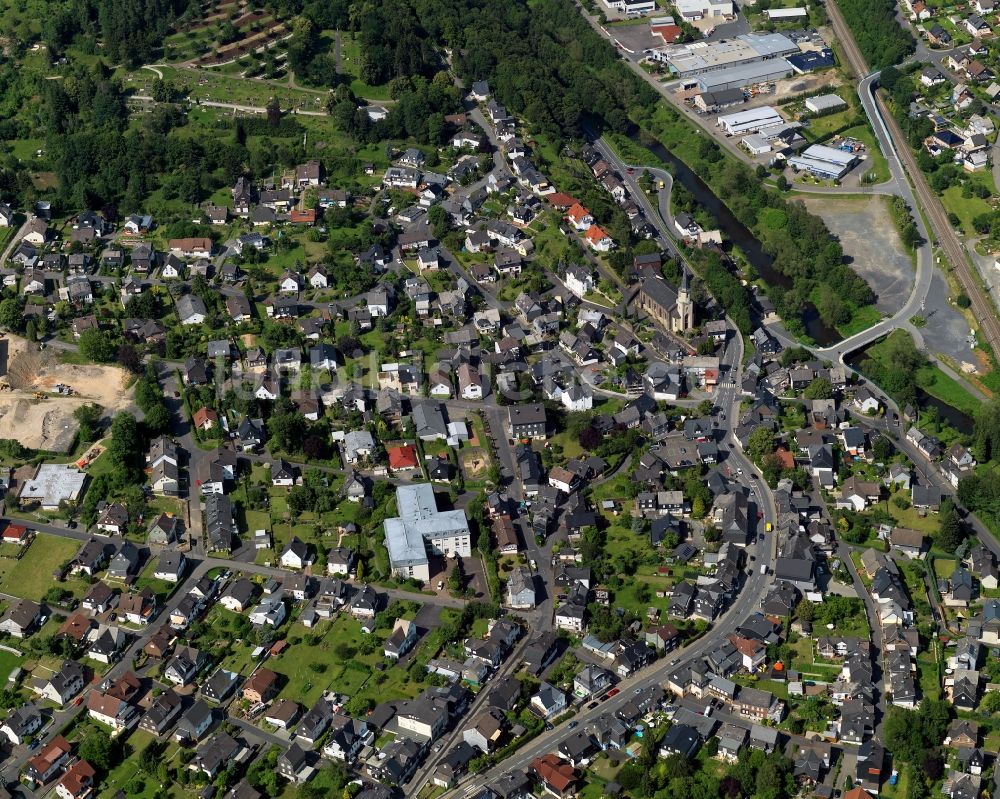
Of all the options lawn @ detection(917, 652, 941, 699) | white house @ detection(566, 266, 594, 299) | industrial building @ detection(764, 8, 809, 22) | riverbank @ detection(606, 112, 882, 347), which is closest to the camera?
lawn @ detection(917, 652, 941, 699)

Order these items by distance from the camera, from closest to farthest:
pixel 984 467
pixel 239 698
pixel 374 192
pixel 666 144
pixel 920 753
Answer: pixel 920 753
pixel 239 698
pixel 984 467
pixel 374 192
pixel 666 144

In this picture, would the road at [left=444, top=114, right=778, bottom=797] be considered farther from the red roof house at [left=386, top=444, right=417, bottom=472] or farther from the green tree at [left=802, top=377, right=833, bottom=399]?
the red roof house at [left=386, top=444, right=417, bottom=472]

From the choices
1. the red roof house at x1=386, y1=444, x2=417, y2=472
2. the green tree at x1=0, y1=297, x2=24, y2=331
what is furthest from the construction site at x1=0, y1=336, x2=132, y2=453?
the red roof house at x1=386, y1=444, x2=417, y2=472

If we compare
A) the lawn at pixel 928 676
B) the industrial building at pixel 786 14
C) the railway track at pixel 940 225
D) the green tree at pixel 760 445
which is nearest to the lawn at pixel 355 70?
the industrial building at pixel 786 14

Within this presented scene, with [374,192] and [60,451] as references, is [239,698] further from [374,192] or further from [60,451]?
[374,192]

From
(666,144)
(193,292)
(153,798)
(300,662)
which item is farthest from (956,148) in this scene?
(153,798)

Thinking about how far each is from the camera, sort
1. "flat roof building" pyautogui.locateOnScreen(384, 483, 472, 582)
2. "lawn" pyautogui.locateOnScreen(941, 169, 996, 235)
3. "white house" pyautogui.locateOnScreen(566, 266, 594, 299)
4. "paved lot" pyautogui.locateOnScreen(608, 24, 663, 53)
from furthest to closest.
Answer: "paved lot" pyautogui.locateOnScreen(608, 24, 663, 53) < "lawn" pyautogui.locateOnScreen(941, 169, 996, 235) < "white house" pyautogui.locateOnScreen(566, 266, 594, 299) < "flat roof building" pyautogui.locateOnScreen(384, 483, 472, 582)

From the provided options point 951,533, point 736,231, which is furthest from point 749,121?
point 951,533
